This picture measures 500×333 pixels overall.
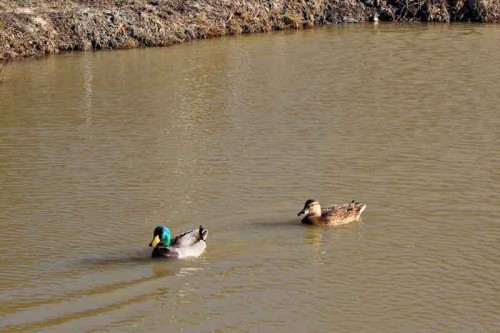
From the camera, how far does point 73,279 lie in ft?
30.9

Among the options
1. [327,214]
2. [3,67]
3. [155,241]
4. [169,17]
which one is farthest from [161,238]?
[169,17]

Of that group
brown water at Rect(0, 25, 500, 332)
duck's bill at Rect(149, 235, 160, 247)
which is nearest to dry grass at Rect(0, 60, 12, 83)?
brown water at Rect(0, 25, 500, 332)

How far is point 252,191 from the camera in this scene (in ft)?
39.6

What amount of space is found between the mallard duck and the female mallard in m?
1.43

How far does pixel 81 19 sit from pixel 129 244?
13499 mm

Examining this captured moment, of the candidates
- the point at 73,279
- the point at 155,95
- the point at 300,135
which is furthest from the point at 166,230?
the point at 155,95

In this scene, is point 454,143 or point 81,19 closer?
point 454,143

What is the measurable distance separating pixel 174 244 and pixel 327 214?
1.82m

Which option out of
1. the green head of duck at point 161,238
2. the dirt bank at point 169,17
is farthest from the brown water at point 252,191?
the dirt bank at point 169,17

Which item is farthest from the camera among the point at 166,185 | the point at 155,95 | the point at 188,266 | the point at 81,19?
the point at 81,19

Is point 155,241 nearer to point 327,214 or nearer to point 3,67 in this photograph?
point 327,214

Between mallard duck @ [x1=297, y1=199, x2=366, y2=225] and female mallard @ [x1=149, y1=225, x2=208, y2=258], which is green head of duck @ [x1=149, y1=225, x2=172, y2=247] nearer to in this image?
female mallard @ [x1=149, y1=225, x2=208, y2=258]

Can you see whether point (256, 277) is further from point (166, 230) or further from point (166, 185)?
point (166, 185)

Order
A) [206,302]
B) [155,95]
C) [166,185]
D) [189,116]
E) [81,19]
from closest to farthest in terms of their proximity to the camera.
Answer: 1. [206,302]
2. [166,185]
3. [189,116]
4. [155,95]
5. [81,19]
